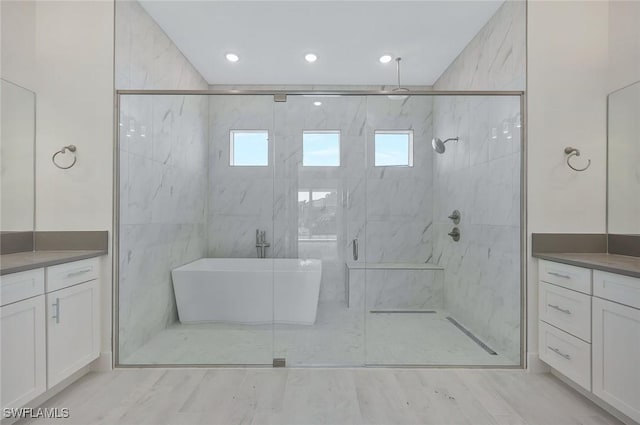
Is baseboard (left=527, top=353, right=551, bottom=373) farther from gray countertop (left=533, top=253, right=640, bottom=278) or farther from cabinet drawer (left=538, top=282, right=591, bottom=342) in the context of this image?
gray countertop (left=533, top=253, right=640, bottom=278)

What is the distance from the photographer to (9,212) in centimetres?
221

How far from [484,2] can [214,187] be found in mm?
2662

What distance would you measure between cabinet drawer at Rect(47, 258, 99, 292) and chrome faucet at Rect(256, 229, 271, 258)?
113 cm

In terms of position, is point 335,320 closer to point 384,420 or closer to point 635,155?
point 384,420

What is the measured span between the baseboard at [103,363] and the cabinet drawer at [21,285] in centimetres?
78

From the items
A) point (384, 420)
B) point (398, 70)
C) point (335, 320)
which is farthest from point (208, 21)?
point (384, 420)

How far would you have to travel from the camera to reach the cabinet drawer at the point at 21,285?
164cm

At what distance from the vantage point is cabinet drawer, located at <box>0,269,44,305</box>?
5.39 ft

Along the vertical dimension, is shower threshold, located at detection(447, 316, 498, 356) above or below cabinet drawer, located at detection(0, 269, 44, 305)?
below

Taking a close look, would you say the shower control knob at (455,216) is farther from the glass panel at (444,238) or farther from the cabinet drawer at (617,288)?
the cabinet drawer at (617,288)

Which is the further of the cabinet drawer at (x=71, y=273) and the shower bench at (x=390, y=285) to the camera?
the shower bench at (x=390, y=285)

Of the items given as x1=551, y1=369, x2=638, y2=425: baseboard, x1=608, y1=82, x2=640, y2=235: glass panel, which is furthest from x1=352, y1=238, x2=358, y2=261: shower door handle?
x1=608, y1=82, x2=640, y2=235: glass panel

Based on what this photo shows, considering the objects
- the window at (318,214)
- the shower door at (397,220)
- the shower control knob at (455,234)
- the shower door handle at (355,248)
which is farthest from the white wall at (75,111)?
the shower control knob at (455,234)

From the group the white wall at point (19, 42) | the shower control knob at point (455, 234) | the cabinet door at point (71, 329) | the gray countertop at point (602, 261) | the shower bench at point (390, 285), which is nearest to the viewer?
the gray countertop at point (602, 261)
